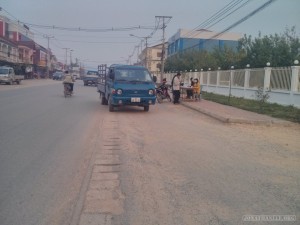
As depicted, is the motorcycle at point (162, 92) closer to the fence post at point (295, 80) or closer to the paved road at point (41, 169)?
the fence post at point (295, 80)

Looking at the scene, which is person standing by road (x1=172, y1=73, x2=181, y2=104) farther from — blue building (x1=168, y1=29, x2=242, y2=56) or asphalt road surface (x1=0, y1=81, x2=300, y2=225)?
blue building (x1=168, y1=29, x2=242, y2=56)

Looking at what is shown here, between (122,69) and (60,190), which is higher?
(122,69)

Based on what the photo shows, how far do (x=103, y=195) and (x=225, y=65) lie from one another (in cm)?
3744

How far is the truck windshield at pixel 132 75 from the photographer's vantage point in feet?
56.5

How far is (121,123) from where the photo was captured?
13109 millimetres

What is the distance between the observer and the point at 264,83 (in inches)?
949

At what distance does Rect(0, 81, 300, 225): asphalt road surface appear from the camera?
469 centimetres

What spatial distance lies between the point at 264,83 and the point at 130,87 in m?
11.0

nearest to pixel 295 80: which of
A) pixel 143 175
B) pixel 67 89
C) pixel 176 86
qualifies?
pixel 176 86

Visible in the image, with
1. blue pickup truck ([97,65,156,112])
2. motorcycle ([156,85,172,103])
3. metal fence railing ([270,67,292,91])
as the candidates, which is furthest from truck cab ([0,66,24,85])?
metal fence railing ([270,67,292,91])

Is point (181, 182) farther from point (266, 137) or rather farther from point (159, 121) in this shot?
point (159, 121)

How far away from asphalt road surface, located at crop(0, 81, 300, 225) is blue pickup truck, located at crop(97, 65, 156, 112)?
4.85 m

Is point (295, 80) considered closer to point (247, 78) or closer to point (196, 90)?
point (196, 90)

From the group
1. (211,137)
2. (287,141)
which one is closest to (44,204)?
(211,137)
